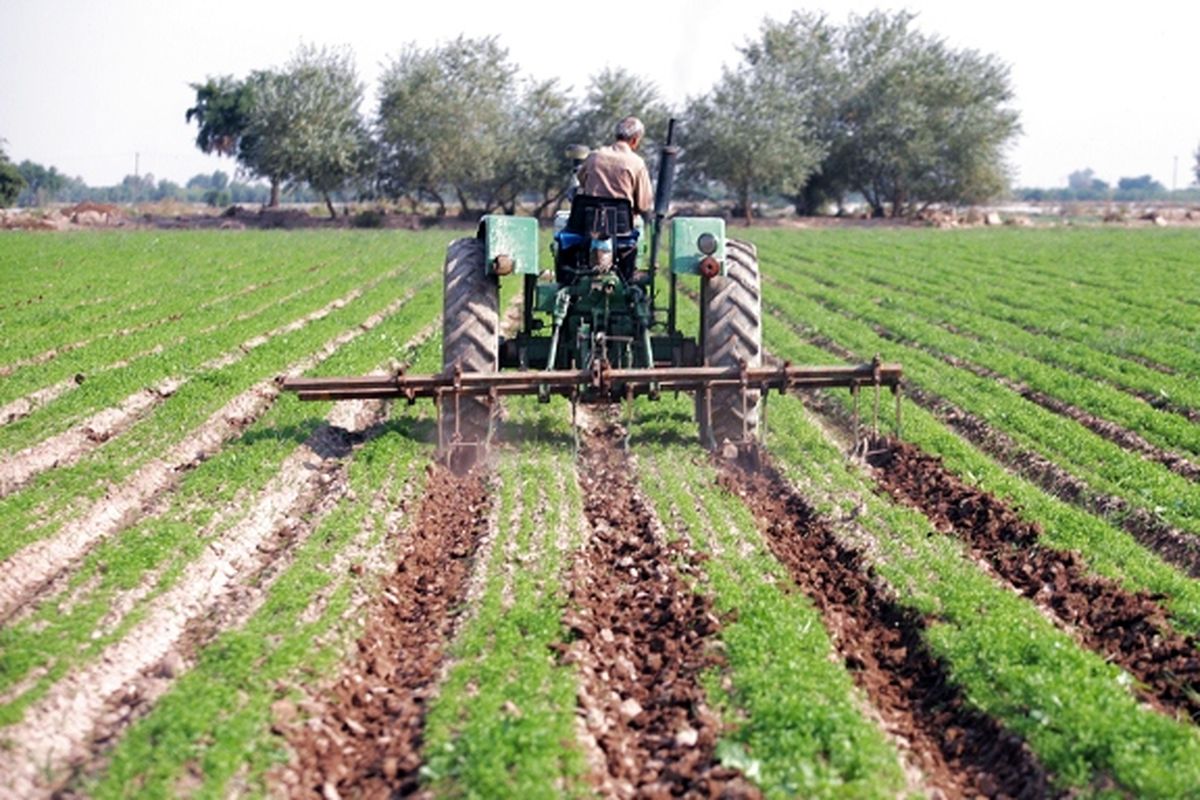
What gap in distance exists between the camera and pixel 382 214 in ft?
210

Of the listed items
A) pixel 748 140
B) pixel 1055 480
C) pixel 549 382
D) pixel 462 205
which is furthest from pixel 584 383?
pixel 462 205

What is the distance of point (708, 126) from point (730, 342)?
2070 inches

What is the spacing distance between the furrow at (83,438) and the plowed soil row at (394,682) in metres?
3.35

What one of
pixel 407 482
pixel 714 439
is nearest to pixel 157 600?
pixel 407 482

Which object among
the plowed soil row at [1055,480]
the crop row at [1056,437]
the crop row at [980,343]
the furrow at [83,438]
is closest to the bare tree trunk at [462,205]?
the crop row at [980,343]

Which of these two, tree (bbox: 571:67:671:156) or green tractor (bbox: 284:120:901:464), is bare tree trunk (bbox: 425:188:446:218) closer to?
tree (bbox: 571:67:671:156)

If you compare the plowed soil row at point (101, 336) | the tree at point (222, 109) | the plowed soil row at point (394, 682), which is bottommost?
the plowed soil row at point (394, 682)

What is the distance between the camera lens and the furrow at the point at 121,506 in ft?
25.1

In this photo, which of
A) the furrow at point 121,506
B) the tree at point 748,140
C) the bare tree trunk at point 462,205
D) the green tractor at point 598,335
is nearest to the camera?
the furrow at point 121,506

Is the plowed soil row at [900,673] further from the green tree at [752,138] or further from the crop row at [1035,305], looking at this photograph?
the green tree at [752,138]

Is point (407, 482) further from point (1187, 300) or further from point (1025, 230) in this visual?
point (1025, 230)

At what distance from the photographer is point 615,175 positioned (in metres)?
11.0

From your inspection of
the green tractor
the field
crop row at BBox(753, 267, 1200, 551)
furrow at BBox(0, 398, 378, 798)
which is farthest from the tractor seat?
crop row at BBox(753, 267, 1200, 551)

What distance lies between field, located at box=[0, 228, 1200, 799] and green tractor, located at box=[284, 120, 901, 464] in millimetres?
539
